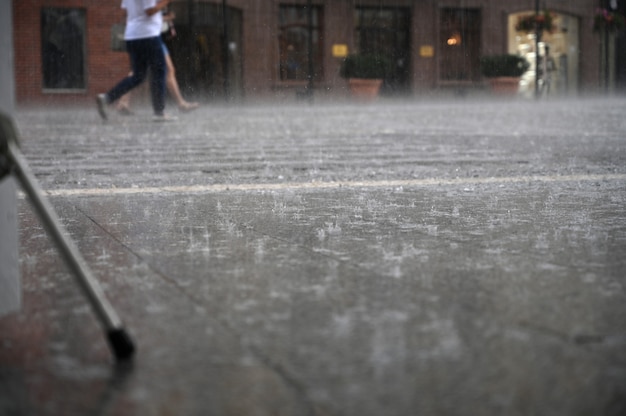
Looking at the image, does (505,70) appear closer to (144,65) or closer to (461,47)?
(461,47)

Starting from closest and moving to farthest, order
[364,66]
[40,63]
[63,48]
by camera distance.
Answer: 1. [364,66]
2. [40,63]
3. [63,48]

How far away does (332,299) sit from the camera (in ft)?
6.45

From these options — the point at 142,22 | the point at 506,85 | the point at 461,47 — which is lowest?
the point at 506,85

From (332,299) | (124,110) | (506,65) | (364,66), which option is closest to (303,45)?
(364,66)

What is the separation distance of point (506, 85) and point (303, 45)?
5.45 meters

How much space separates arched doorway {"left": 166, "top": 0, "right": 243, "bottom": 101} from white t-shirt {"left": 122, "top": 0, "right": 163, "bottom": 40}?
1503 cm

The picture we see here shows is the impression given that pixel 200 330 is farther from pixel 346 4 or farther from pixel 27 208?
pixel 346 4

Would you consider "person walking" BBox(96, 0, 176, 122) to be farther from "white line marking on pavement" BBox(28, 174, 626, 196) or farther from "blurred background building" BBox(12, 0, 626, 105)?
"blurred background building" BBox(12, 0, 626, 105)

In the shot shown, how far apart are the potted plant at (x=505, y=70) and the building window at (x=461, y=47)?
1425 millimetres

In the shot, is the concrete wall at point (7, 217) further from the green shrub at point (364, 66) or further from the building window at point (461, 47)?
the building window at point (461, 47)

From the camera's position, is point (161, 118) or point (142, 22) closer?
point (142, 22)

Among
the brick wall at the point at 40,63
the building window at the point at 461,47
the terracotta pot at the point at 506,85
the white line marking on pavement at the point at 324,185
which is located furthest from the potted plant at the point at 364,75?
the white line marking on pavement at the point at 324,185

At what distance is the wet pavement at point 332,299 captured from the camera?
139 cm

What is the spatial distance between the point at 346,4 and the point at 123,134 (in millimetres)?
19839
